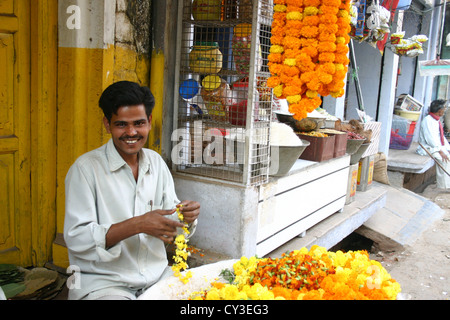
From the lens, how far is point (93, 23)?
307 centimetres

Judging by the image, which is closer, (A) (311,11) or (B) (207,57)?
(A) (311,11)

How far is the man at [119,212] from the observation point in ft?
6.84

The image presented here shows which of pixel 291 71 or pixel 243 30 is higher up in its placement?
pixel 243 30

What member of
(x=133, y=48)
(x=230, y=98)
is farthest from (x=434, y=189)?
(x=133, y=48)

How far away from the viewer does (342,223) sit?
216 inches

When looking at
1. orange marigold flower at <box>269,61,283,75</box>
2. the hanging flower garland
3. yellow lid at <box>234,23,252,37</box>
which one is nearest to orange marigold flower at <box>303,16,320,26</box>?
the hanging flower garland

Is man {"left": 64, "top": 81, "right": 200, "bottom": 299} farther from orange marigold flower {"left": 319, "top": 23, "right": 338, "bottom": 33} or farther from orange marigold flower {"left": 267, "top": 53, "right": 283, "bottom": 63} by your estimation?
orange marigold flower {"left": 319, "top": 23, "right": 338, "bottom": 33}

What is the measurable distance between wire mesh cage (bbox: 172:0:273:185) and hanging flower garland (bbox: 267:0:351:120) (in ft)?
1.71

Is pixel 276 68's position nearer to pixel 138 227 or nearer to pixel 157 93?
pixel 157 93

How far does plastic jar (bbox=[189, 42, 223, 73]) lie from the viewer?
3.52 m

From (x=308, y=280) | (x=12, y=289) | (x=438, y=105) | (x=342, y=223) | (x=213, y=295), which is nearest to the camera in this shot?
(x=213, y=295)

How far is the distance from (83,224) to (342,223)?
410 centimetres

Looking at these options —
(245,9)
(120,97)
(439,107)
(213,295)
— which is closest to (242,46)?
(245,9)

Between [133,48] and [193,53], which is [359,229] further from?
[133,48]
